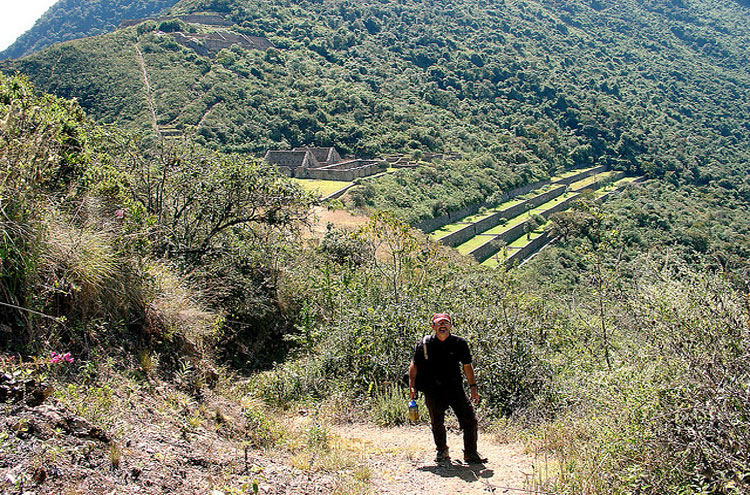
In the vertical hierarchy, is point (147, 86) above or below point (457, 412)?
below

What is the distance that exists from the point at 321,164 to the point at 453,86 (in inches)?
1424

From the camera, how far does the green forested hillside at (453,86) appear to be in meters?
38.8

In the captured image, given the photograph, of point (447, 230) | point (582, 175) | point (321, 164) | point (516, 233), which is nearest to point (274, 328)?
point (447, 230)

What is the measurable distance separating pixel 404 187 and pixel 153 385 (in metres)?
29.5

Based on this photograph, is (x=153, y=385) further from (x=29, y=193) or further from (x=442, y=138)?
(x=442, y=138)

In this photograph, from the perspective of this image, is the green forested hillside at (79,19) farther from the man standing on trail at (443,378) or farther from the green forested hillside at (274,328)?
the man standing on trail at (443,378)

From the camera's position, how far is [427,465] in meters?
3.71

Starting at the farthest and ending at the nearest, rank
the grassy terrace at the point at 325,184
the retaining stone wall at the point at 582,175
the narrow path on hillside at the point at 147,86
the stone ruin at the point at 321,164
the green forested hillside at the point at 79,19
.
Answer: the green forested hillside at the point at 79,19 → the retaining stone wall at the point at 582,175 → the narrow path on hillside at the point at 147,86 → the stone ruin at the point at 321,164 → the grassy terrace at the point at 325,184

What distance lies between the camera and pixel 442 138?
48.8m

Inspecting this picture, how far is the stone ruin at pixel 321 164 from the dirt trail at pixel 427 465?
1131 inches

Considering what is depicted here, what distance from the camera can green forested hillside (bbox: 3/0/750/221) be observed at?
3884 centimetres

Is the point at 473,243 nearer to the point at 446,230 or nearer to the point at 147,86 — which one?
the point at 446,230

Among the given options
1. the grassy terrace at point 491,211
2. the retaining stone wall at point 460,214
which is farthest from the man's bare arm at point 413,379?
the retaining stone wall at point 460,214

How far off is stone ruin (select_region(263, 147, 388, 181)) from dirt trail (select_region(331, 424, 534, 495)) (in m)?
28.7
